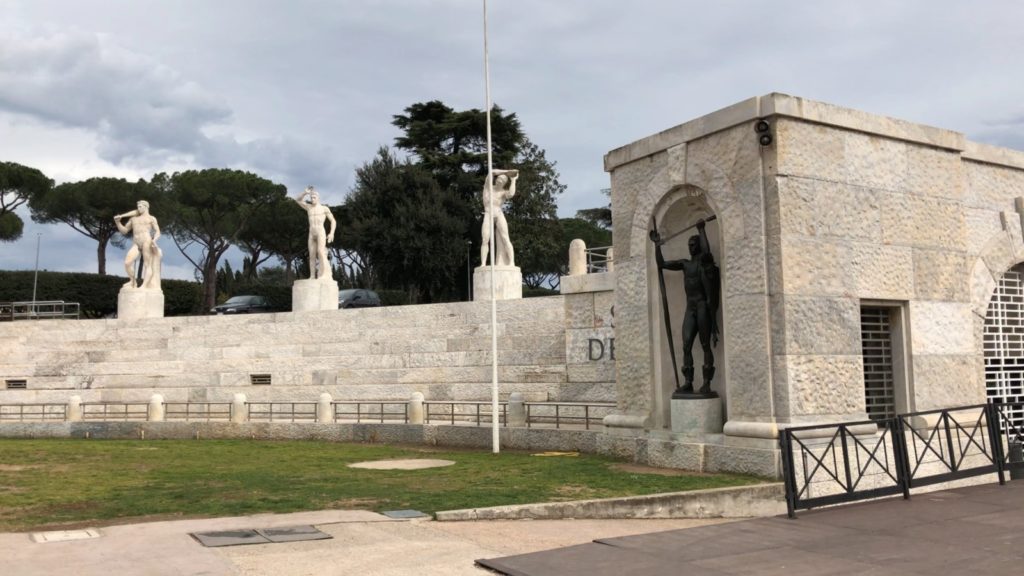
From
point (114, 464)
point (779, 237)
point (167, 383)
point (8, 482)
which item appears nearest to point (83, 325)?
point (167, 383)

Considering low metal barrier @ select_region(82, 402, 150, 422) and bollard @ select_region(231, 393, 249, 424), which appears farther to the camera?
low metal barrier @ select_region(82, 402, 150, 422)

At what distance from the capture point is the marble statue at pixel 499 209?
73.6 feet

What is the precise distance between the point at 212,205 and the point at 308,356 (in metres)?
37.5

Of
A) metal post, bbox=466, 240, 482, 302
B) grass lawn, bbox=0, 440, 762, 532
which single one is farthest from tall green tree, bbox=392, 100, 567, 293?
grass lawn, bbox=0, 440, 762, 532

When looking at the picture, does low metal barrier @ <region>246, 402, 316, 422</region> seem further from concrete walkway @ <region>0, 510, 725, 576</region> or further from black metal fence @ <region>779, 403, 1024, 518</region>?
black metal fence @ <region>779, 403, 1024, 518</region>

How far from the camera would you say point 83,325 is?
25.7 m

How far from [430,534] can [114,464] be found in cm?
822

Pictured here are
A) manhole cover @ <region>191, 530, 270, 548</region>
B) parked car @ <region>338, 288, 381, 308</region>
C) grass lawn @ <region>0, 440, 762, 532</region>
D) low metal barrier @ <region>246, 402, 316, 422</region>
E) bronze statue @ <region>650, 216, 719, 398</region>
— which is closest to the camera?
manhole cover @ <region>191, 530, 270, 548</region>

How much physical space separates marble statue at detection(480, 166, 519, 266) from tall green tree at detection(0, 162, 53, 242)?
39445 millimetres

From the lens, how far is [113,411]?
73.6ft

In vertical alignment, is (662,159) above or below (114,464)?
above

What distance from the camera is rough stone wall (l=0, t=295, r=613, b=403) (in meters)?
19.3

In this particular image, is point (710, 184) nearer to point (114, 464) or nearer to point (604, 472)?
point (604, 472)

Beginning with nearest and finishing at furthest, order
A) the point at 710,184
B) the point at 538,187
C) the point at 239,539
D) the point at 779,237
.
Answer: the point at 239,539 → the point at 779,237 → the point at 710,184 → the point at 538,187
